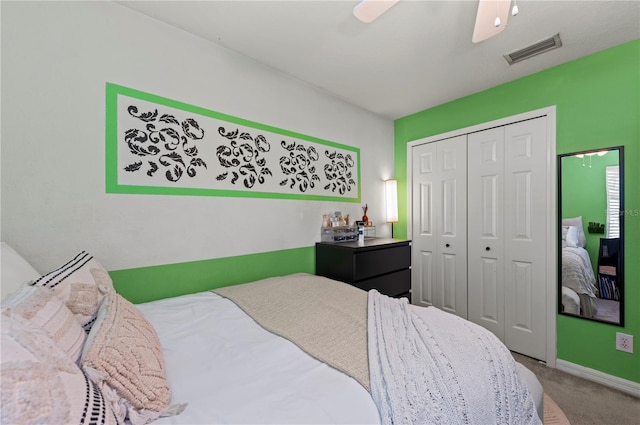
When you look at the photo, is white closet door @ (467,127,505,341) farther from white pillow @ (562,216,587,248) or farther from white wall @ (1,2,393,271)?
white wall @ (1,2,393,271)

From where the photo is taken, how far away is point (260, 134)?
2.14m

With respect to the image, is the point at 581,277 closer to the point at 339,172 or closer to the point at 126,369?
the point at 339,172

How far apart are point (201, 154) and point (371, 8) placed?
4.48 ft

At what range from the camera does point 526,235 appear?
233cm

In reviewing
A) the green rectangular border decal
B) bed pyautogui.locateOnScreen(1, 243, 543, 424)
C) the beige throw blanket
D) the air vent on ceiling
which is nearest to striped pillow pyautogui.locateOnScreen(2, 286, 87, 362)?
bed pyautogui.locateOnScreen(1, 243, 543, 424)

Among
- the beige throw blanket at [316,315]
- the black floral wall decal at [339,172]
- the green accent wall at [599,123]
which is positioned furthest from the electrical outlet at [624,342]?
the black floral wall decal at [339,172]

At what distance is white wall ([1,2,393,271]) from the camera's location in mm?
1281

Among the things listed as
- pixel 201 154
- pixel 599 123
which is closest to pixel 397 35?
pixel 201 154

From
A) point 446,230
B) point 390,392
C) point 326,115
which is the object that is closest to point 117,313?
point 390,392

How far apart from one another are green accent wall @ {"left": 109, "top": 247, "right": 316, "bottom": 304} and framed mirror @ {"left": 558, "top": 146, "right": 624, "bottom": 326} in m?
2.16

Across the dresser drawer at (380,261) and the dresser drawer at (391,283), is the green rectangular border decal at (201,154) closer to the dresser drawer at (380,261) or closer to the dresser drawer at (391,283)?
the dresser drawer at (380,261)

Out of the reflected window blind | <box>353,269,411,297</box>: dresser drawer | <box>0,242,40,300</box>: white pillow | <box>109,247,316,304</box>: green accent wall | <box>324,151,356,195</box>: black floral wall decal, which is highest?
<box>324,151,356,195</box>: black floral wall decal

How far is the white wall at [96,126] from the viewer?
1281 mm

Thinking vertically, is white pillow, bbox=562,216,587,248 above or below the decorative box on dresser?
above
